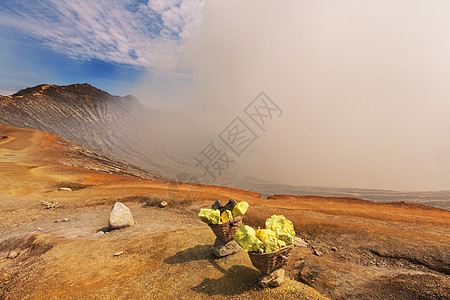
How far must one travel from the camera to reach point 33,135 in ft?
133

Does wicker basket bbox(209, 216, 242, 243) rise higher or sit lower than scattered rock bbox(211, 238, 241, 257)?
higher

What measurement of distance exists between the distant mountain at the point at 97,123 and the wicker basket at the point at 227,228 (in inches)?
2685

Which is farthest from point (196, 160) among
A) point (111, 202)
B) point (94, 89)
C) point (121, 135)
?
point (111, 202)

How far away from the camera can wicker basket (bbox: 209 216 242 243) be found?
644cm

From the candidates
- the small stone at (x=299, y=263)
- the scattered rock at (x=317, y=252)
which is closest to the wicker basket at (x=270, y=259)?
the small stone at (x=299, y=263)

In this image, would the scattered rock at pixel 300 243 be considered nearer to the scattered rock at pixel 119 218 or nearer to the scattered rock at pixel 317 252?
the scattered rock at pixel 317 252

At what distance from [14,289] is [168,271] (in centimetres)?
490

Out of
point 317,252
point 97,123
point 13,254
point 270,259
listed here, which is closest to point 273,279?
point 270,259

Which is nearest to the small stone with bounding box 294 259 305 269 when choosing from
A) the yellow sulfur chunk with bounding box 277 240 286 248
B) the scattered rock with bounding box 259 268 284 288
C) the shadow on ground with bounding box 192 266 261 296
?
the shadow on ground with bounding box 192 266 261 296

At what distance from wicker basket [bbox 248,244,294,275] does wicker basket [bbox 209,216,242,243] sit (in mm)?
1759

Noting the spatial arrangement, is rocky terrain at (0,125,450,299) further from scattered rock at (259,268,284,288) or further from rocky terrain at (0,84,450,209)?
rocky terrain at (0,84,450,209)

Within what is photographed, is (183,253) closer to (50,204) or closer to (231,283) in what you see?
(231,283)

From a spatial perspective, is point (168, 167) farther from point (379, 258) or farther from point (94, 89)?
point (379, 258)

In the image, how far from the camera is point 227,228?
6.54 metres
